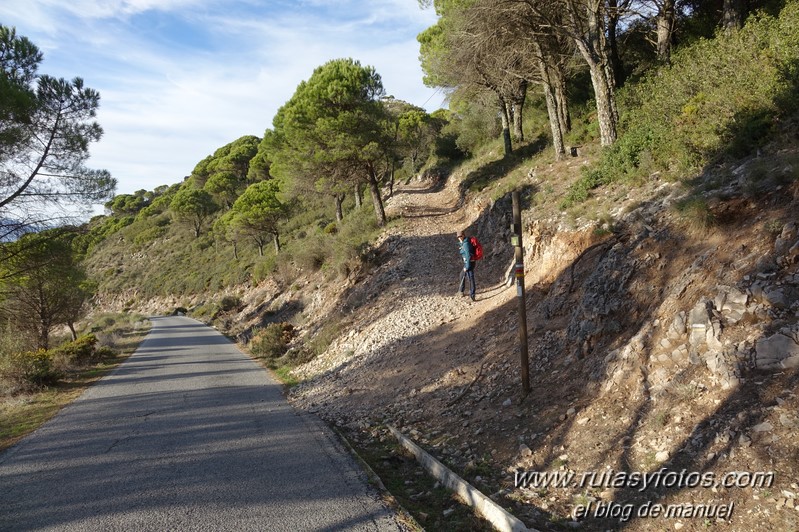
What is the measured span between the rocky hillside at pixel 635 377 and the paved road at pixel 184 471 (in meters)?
1.29

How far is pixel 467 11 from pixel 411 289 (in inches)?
A: 342

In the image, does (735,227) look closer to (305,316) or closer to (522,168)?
(522,168)

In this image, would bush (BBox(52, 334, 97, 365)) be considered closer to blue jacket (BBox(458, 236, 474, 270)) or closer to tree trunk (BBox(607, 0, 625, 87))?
blue jacket (BBox(458, 236, 474, 270))

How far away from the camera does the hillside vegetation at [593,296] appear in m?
4.38

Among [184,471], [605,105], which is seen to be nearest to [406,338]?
[184,471]

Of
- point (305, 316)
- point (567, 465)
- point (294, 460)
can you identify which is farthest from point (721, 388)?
point (305, 316)

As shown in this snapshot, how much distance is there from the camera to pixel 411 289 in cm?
1508

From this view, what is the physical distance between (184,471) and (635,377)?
5.63 metres

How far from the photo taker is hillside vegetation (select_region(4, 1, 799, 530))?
4.38 m

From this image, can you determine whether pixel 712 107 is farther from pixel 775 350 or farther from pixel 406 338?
pixel 406 338

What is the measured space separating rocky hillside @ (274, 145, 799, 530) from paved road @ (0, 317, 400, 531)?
1294mm

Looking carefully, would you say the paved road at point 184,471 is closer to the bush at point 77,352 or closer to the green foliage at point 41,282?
the green foliage at point 41,282

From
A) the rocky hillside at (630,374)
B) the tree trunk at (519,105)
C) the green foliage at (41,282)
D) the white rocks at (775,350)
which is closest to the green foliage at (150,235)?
the green foliage at (41,282)

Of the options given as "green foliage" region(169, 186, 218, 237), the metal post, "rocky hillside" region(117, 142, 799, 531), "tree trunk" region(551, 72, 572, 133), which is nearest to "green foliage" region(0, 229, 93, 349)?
"rocky hillside" region(117, 142, 799, 531)
